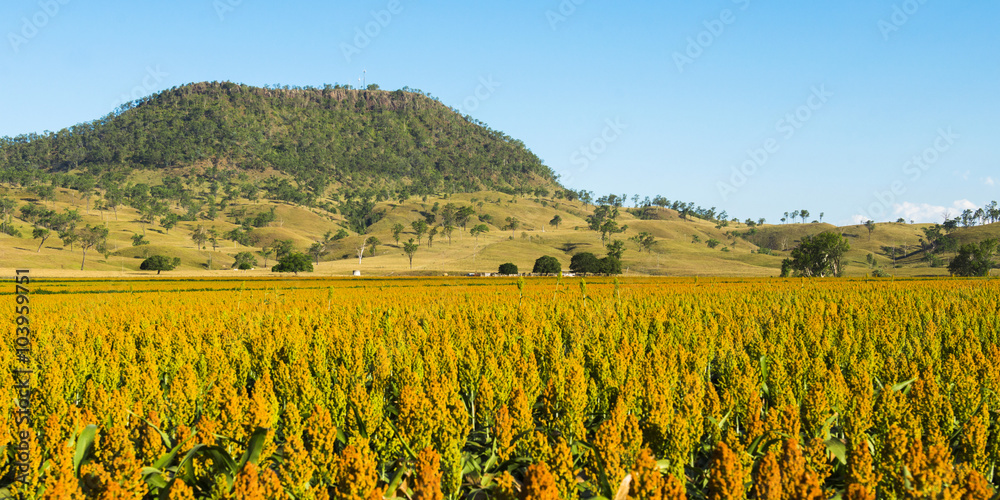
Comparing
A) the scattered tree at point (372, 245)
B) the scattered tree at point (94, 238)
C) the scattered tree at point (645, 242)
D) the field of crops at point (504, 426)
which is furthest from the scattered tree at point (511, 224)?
the field of crops at point (504, 426)

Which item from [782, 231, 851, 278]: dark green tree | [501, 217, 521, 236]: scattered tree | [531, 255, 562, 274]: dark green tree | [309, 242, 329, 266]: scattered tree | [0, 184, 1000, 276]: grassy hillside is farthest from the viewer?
[501, 217, 521, 236]: scattered tree

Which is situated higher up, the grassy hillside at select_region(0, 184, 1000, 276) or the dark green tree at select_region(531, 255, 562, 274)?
the grassy hillside at select_region(0, 184, 1000, 276)

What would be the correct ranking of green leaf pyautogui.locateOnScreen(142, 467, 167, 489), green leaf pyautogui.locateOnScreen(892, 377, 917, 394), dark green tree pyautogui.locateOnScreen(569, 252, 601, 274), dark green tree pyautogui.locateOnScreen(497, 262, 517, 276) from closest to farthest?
green leaf pyautogui.locateOnScreen(142, 467, 167, 489) < green leaf pyautogui.locateOnScreen(892, 377, 917, 394) < dark green tree pyautogui.locateOnScreen(497, 262, 517, 276) < dark green tree pyautogui.locateOnScreen(569, 252, 601, 274)

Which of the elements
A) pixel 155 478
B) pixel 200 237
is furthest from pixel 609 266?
pixel 200 237

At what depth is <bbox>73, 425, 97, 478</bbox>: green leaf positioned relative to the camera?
A: 15.7ft

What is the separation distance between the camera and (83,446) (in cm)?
492

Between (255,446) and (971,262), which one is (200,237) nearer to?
(971,262)

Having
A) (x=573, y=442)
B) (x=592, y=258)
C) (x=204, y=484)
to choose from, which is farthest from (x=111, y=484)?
(x=592, y=258)

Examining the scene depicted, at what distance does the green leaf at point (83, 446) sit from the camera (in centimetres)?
479

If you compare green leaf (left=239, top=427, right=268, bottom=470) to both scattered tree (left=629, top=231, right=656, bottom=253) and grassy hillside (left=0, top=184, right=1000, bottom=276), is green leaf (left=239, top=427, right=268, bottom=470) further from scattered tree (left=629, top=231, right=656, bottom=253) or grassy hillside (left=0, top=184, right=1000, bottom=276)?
scattered tree (left=629, top=231, right=656, bottom=253)

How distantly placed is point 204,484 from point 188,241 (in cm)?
16822

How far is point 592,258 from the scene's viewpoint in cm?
9738

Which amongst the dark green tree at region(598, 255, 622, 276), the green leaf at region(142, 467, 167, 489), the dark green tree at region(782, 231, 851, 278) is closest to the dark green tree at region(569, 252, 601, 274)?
the dark green tree at region(598, 255, 622, 276)

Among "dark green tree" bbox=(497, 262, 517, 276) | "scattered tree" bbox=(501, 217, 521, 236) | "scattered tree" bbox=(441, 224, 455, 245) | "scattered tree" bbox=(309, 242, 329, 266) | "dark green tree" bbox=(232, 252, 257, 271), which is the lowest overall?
"dark green tree" bbox=(497, 262, 517, 276)
